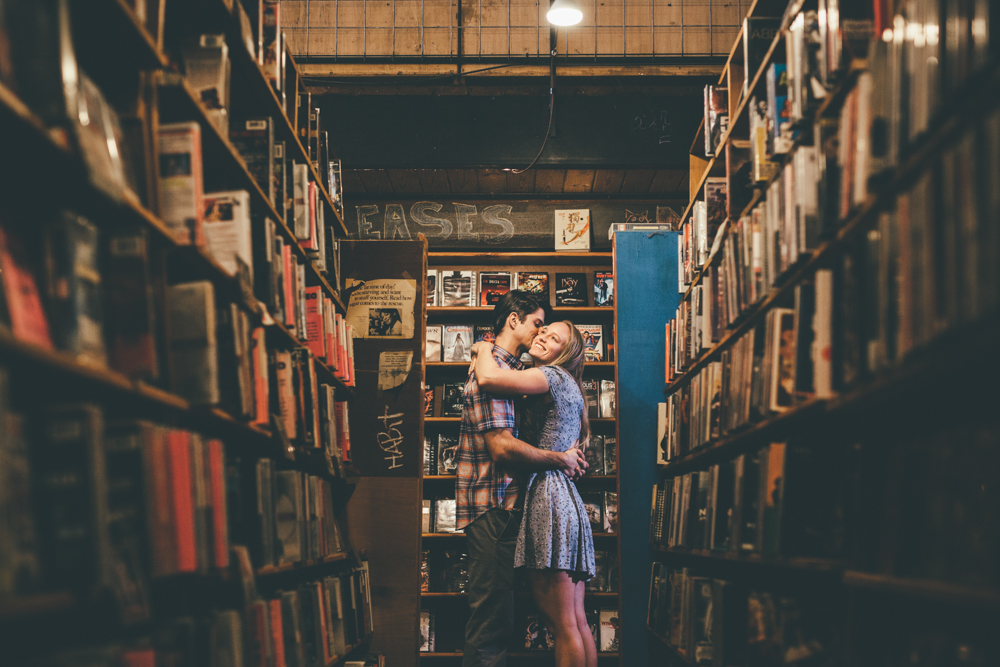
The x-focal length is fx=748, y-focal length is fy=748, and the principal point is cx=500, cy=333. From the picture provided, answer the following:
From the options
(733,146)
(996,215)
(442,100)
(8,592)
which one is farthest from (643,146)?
(8,592)

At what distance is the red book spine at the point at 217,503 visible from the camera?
145 cm

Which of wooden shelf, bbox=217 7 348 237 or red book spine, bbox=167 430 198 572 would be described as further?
wooden shelf, bbox=217 7 348 237

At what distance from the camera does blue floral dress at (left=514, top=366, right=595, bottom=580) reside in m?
2.52

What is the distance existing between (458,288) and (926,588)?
3444 millimetres

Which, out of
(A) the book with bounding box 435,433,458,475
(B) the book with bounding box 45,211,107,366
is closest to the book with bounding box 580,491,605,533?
(A) the book with bounding box 435,433,458,475

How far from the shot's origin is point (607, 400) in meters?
4.27

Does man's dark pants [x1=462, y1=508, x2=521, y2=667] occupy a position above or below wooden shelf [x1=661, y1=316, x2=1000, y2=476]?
below

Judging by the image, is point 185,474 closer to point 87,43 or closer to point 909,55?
point 87,43

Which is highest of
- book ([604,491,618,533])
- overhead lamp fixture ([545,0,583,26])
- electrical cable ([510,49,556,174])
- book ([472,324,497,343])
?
overhead lamp fixture ([545,0,583,26])

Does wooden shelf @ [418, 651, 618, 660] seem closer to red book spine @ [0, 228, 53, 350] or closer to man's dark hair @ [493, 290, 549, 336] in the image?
man's dark hair @ [493, 290, 549, 336]

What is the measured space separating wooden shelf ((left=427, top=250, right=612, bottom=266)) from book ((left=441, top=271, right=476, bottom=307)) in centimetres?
8

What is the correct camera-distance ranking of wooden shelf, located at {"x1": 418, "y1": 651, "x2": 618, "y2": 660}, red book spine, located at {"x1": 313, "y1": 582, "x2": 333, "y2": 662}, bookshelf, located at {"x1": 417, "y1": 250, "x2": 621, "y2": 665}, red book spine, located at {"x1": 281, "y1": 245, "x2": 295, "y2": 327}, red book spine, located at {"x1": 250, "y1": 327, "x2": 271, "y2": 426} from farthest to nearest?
bookshelf, located at {"x1": 417, "y1": 250, "x2": 621, "y2": 665} < wooden shelf, located at {"x1": 418, "y1": 651, "x2": 618, "y2": 660} < red book spine, located at {"x1": 313, "y1": 582, "x2": 333, "y2": 662} < red book spine, located at {"x1": 281, "y1": 245, "x2": 295, "y2": 327} < red book spine, located at {"x1": 250, "y1": 327, "x2": 271, "y2": 426}

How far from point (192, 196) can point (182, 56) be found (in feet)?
1.55

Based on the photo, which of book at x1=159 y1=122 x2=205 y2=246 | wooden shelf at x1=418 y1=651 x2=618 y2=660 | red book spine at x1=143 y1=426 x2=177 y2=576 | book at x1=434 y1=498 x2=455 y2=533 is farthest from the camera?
book at x1=434 y1=498 x2=455 y2=533
